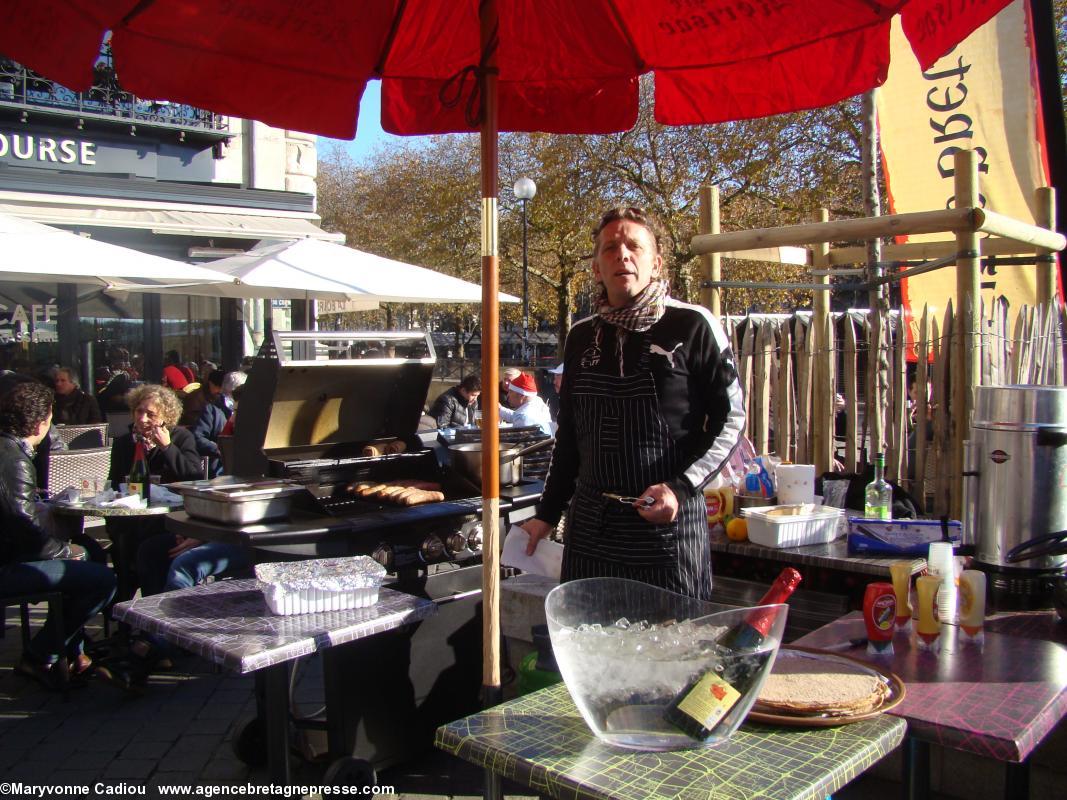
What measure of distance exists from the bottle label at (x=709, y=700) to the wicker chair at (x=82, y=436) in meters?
7.61

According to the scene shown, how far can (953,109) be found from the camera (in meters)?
6.14

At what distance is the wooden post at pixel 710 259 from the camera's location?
480 cm

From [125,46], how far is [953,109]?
5687 mm

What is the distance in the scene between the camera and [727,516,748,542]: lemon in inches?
145

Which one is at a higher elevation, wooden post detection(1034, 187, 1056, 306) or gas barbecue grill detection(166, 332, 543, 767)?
wooden post detection(1034, 187, 1056, 306)

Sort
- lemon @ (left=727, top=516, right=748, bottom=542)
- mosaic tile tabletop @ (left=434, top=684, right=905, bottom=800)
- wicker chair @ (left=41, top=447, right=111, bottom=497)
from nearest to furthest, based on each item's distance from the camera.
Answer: mosaic tile tabletop @ (left=434, top=684, right=905, bottom=800), lemon @ (left=727, top=516, right=748, bottom=542), wicker chair @ (left=41, top=447, right=111, bottom=497)

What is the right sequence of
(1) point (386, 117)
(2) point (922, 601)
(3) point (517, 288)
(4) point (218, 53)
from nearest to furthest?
1. (2) point (922, 601)
2. (4) point (218, 53)
3. (1) point (386, 117)
4. (3) point (517, 288)

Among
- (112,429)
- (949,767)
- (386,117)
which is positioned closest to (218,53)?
(386,117)

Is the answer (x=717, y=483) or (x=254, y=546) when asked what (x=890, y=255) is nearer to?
(x=717, y=483)

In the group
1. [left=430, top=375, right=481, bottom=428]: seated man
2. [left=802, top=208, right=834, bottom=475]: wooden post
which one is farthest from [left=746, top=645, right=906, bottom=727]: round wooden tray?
[left=430, top=375, right=481, bottom=428]: seated man

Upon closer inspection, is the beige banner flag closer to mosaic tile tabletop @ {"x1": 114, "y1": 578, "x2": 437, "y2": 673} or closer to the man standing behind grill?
the man standing behind grill

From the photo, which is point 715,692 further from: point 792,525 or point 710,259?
point 710,259

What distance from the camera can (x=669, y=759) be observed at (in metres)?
1.56

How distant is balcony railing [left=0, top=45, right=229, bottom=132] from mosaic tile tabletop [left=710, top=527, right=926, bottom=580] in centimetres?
1083
